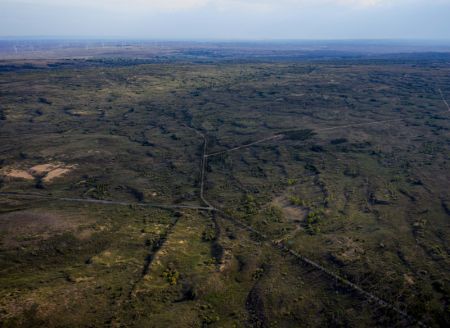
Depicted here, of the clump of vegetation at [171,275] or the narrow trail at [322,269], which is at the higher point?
the narrow trail at [322,269]

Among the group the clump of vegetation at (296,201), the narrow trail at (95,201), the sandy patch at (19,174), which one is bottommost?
the sandy patch at (19,174)

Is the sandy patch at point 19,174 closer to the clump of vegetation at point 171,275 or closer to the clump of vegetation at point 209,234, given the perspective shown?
the clump of vegetation at point 209,234

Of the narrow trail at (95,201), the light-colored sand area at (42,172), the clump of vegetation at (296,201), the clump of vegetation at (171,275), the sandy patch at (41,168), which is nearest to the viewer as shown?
the clump of vegetation at (171,275)

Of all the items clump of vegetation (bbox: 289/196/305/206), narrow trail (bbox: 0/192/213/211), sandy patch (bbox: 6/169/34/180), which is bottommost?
sandy patch (bbox: 6/169/34/180)

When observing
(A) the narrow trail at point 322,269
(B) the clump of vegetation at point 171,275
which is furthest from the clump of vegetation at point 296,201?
(B) the clump of vegetation at point 171,275

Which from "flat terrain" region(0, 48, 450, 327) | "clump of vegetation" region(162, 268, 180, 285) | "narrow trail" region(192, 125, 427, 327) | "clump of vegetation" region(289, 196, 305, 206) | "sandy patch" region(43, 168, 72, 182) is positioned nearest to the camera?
"narrow trail" region(192, 125, 427, 327)

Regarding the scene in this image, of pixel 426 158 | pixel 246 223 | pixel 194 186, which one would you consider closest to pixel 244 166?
pixel 194 186

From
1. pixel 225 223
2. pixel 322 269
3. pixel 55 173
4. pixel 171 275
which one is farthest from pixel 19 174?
pixel 322 269

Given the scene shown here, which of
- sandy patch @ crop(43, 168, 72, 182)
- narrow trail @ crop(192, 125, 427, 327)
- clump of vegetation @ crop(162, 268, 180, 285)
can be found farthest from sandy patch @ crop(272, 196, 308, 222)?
sandy patch @ crop(43, 168, 72, 182)

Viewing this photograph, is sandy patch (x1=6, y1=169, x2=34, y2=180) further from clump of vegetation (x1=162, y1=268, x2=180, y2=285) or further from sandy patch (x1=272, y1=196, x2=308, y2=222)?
sandy patch (x1=272, y1=196, x2=308, y2=222)
